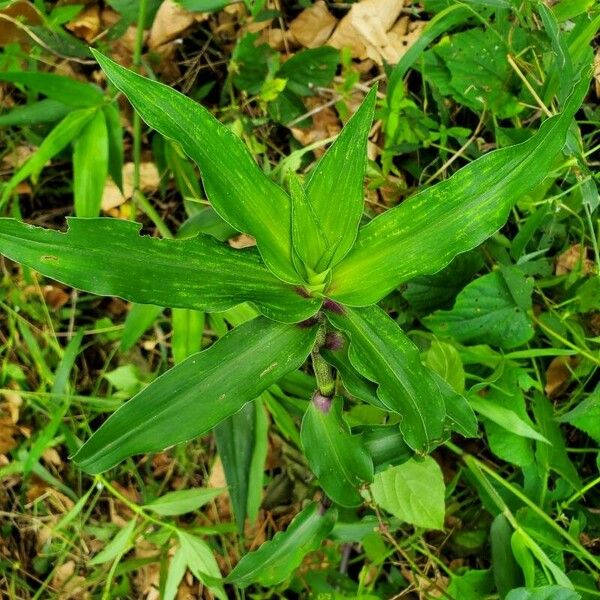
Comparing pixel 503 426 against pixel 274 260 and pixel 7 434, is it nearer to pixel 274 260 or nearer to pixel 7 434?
pixel 274 260

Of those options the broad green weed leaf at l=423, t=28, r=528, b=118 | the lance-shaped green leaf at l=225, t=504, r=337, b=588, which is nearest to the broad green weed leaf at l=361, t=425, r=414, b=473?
the lance-shaped green leaf at l=225, t=504, r=337, b=588

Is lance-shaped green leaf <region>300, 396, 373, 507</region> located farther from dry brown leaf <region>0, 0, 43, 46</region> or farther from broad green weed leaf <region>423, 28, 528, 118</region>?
dry brown leaf <region>0, 0, 43, 46</region>

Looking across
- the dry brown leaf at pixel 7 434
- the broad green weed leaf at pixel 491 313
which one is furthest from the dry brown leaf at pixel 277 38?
the dry brown leaf at pixel 7 434

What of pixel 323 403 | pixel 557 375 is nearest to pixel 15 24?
pixel 323 403

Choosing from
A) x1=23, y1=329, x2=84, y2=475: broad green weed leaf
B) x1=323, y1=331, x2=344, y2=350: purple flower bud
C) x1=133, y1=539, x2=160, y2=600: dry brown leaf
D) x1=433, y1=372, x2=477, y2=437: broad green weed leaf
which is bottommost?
x1=133, y1=539, x2=160, y2=600: dry brown leaf

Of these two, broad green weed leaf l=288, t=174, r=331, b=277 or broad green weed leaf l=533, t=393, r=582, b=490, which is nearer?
broad green weed leaf l=288, t=174, r=331, b=277

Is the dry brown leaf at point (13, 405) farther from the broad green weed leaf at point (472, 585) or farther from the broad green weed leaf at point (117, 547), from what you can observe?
the broad green weed leaf at point (472, 585)

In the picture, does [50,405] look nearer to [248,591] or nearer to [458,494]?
[248,591]
